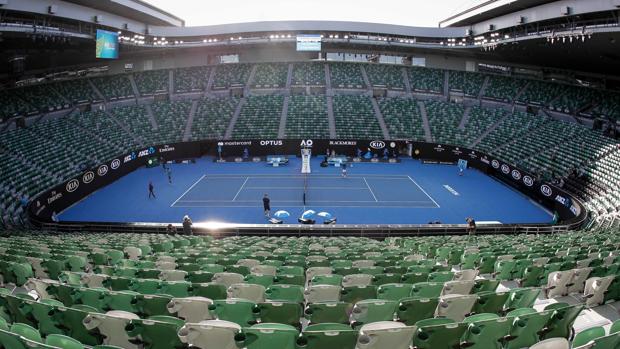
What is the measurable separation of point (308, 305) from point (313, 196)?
27437 mm

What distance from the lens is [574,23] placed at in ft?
122

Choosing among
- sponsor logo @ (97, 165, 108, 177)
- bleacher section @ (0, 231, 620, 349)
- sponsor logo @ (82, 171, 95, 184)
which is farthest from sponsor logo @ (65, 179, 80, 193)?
bleacher section @ (0, 231, 620, 349)

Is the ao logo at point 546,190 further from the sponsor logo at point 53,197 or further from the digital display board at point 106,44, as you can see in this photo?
the digital display board at point 106,44

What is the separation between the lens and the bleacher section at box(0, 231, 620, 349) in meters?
5.80

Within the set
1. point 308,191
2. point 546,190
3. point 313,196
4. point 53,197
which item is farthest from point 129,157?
point 546,190

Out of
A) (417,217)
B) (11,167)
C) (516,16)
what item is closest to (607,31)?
(516,16)

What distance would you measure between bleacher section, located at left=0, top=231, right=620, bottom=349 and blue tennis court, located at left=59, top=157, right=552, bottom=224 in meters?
17.2

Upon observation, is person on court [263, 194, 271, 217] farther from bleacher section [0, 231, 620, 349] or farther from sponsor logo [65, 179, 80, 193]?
bleacher section [0, 231, 620, 349]

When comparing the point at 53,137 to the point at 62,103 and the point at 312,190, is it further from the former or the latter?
the point at 312,190

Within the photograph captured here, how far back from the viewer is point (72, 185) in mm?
32719

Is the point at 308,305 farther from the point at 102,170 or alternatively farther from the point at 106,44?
the point at 106,44

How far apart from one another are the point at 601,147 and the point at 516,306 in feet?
121

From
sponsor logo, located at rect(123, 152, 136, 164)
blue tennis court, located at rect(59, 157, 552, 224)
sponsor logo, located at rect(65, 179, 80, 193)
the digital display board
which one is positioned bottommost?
blue tennis court, located at rect(59, 157, 552, 224)

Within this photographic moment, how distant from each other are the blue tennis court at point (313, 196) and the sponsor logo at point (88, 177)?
1.20 m
